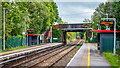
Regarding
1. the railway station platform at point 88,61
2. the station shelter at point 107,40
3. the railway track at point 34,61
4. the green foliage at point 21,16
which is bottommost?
the railway track at point 34,61

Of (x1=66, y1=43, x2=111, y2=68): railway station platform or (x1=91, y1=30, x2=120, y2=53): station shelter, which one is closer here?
(x1=66, y1=43, x2=111, y2=68): railway station platform

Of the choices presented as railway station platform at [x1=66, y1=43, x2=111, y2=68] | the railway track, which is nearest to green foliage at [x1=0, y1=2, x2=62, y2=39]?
the railway track

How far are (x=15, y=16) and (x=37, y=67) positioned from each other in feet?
44.9

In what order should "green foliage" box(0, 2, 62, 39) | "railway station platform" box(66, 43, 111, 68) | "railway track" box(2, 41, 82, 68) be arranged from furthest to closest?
"green foliage" box(0, 2, 62, 39) < "railway track" box(2, 41, 82, 68) < "railway station platform" box(66, 43, 111, 68)

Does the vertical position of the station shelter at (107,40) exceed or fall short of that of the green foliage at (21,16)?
it falls short

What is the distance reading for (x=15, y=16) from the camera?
23250 millimetres

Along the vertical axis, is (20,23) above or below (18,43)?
above

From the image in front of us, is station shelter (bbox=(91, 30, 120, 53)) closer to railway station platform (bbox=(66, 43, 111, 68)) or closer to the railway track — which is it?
railway station platform (bbox=(66, 43, 111, 68))

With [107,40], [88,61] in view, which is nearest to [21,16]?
[107,40]

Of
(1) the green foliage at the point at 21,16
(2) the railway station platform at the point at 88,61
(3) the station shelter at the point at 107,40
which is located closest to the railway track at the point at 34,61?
(2) the railway station platform at the point at 88,61

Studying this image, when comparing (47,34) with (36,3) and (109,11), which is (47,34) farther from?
(109,11)

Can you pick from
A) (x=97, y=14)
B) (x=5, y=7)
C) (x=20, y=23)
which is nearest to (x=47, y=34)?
(x=97, y=14)

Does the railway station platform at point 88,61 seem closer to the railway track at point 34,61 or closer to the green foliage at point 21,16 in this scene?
the railway track at point 34,61

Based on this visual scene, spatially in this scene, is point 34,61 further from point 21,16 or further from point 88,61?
point 21,16
